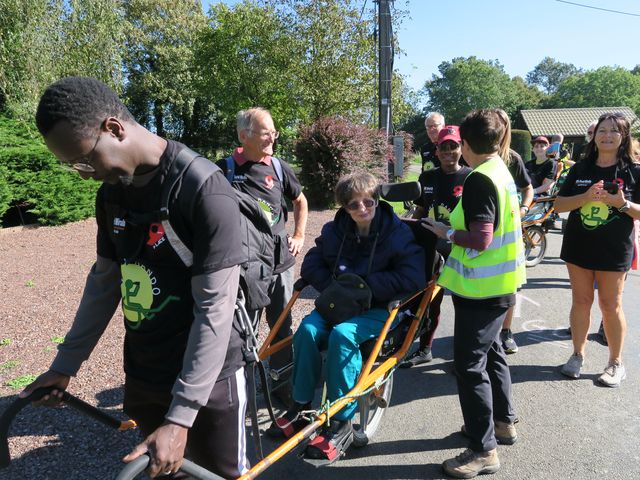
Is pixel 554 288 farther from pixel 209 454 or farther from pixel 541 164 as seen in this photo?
→ pixel 209 454

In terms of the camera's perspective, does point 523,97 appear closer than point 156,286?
→ No

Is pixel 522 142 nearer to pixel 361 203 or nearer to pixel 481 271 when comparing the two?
pixel 361 203

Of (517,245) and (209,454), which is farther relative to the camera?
(517,245)

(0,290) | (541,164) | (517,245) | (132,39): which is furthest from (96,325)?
(132,39)

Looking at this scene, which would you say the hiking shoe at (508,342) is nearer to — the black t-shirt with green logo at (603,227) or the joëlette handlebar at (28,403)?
the black t-shirt with green logo at (603,227)

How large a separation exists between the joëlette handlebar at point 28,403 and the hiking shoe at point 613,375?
145 inches

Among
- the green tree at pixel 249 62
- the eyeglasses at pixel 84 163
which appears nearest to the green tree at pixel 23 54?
the green tree at pixel 249 62

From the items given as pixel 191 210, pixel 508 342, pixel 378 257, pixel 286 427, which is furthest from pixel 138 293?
pixel 508 342

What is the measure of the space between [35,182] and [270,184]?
8465mm

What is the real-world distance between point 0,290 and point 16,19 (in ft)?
26.4

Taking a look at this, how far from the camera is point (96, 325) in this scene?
1939 mm

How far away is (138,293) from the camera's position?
1.69m

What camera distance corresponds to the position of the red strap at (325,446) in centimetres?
261

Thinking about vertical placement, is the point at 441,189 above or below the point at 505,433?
above
